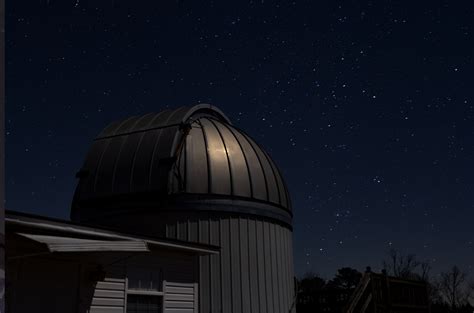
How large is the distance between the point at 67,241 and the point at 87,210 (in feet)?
22.9

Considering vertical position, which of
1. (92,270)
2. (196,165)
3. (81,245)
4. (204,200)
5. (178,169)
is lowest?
(92,270)

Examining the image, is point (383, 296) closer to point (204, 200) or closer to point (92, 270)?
point (204, 200)

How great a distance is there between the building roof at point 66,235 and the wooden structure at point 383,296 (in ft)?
19.0

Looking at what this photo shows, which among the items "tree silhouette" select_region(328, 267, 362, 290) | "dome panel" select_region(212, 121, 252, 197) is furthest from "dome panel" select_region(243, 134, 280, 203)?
"tree silhouette" select_region(328, 267, 362, 290)

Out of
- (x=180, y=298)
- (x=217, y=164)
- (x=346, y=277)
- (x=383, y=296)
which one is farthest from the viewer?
(x=346, y=277)

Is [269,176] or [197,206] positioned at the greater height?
[269,176]

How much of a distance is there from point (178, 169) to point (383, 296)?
592cm

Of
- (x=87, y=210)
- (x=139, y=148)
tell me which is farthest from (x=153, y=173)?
(x=87, y=210)

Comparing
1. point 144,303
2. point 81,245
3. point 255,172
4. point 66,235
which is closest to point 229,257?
point 255,172

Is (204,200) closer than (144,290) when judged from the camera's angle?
No

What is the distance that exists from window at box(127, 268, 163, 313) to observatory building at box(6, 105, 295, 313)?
0.03 meters

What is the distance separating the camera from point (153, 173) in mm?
12898

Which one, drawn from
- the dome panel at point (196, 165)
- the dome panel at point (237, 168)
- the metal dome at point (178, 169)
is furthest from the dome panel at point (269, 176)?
the dome panel at point (196, 165)

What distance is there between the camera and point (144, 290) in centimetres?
936
